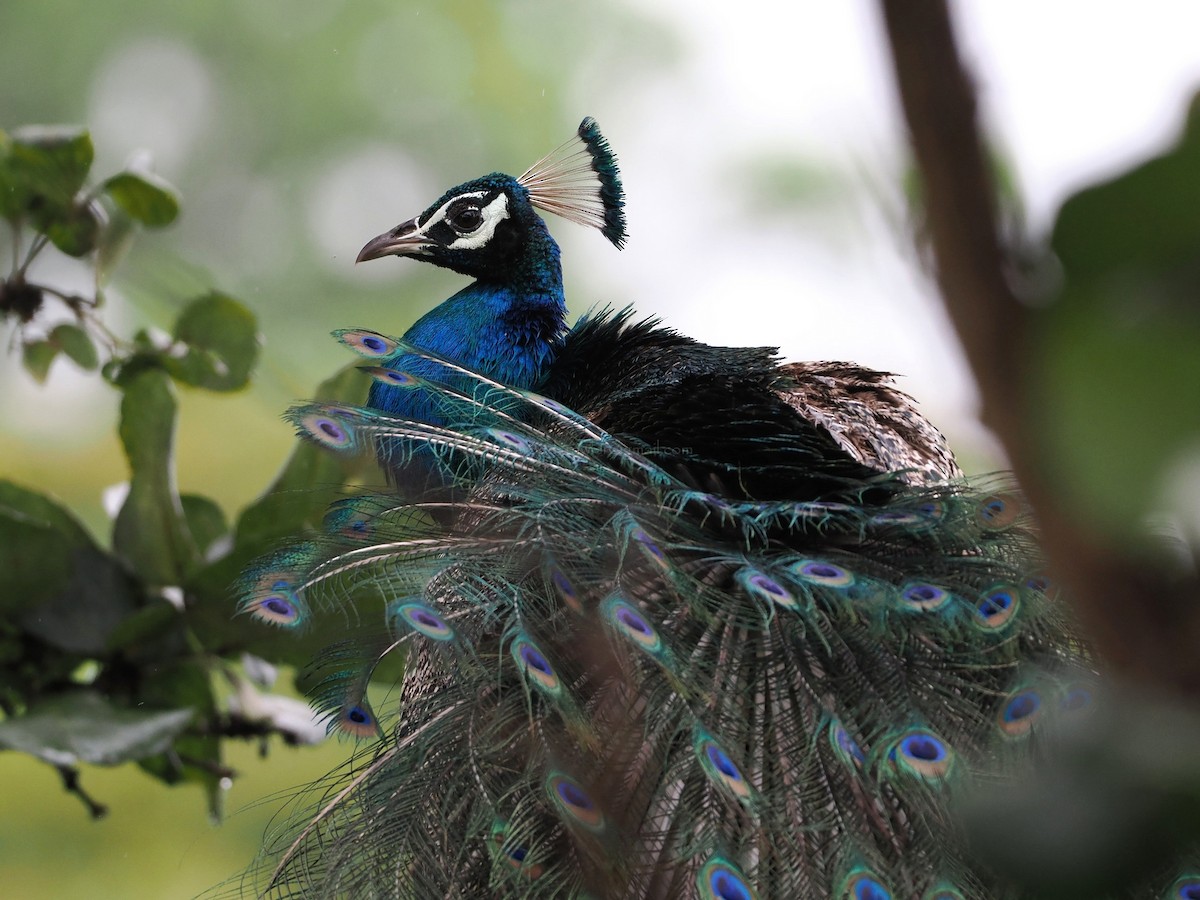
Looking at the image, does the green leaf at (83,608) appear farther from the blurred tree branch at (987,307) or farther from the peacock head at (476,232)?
the blurred tree branch at (987,307)

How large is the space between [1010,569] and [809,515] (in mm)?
132

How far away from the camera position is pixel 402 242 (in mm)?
1442

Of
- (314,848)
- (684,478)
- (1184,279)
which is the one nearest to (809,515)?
(684,478)

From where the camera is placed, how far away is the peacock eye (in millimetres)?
1439

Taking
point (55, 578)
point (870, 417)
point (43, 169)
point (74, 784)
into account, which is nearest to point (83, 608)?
point (55, 578)

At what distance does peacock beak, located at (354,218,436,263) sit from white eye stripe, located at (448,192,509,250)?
35 mm

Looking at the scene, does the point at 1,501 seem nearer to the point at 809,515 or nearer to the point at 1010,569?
the point at 809,515

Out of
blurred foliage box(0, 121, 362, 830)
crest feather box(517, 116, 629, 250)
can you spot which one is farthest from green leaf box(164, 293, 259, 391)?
crest feather box(517, 116, 629, 250)

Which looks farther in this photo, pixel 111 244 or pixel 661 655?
pixel 111 244

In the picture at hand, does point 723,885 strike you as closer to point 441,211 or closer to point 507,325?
point 507,325

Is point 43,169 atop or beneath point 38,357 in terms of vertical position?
atop

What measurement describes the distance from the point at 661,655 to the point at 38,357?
690mm

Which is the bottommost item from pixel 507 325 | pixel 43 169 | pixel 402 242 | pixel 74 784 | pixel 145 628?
pixel 74 784

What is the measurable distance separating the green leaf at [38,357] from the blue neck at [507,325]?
1.01 ft
